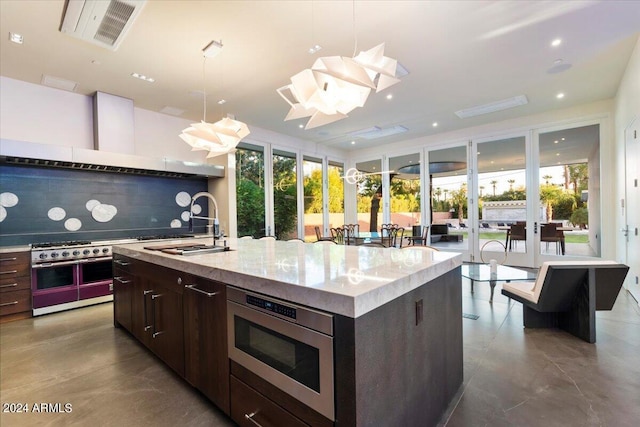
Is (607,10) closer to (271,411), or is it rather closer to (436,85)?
(436,85)

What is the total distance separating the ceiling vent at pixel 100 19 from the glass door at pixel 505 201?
694 centimetres

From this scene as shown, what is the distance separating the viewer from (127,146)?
4883 millimetres

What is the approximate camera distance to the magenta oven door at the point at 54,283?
375cm

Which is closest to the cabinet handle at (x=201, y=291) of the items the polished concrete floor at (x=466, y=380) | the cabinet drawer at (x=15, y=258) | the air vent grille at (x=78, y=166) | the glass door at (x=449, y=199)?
the polished concrete floor at (x=466, y=380)

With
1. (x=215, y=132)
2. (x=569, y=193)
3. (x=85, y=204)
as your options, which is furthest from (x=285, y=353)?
(x=569, y=193)

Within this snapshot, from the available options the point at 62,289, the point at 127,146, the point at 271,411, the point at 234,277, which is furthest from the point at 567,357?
the point at 127,146

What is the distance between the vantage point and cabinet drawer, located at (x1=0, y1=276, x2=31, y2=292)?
357cm

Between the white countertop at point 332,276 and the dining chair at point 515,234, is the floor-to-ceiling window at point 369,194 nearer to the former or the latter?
the dining chair at point 515,234

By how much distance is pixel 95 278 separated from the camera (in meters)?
4.22

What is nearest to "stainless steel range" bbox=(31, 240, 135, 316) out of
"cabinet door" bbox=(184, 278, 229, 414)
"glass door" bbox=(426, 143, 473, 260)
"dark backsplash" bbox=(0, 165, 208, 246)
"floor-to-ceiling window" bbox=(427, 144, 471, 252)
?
"dark backsplash" bbox=(0, 165, 208, 246)

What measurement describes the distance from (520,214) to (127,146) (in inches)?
311

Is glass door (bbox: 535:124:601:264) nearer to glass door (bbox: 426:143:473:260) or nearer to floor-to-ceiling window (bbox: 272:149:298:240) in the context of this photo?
glass door (bbox: 426:143:473:260)

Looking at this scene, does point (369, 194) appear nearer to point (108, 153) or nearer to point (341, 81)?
point (108, 153)

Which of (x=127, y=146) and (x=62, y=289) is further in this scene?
(x=127, y=146)
